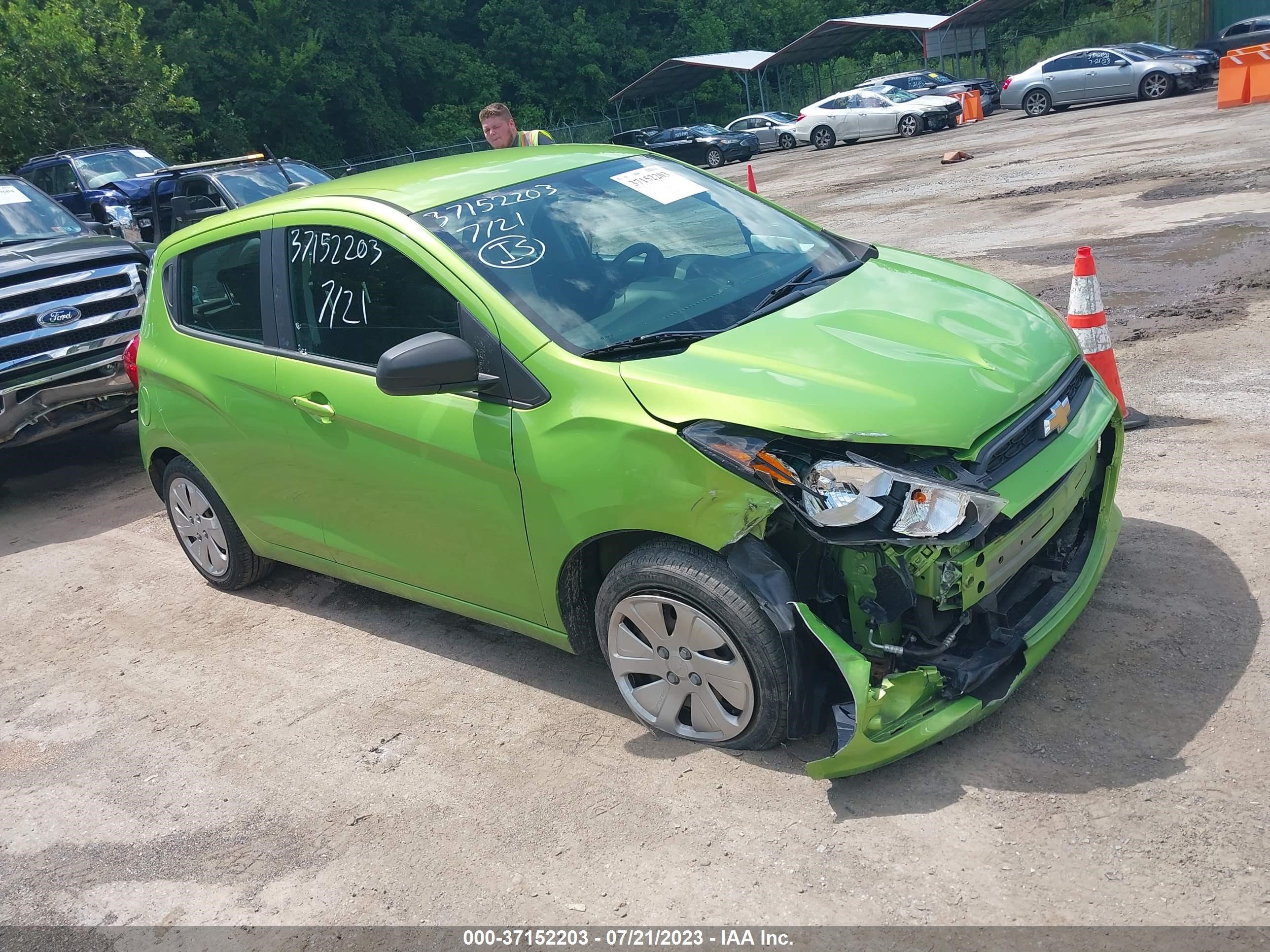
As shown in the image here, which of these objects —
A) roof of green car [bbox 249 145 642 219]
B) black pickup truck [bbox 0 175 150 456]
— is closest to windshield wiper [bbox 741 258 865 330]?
roof of green car [bbox 249 145 642 219]

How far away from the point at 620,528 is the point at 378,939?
53.9 inches

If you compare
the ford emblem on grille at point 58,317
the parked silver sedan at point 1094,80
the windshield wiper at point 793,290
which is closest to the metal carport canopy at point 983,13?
the parked silver sedan at point 1094,80

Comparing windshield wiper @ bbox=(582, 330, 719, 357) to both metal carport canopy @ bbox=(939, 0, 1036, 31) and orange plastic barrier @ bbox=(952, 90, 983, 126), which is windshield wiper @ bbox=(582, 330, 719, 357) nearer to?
orange plastic barrier @ bbox=(952, 90, 983, 126)

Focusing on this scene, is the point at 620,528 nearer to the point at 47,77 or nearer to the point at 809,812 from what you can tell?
the point at 809,812

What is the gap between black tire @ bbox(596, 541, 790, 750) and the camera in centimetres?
332

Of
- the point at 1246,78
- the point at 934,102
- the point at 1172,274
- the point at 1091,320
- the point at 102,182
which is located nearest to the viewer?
the point at 1091,320

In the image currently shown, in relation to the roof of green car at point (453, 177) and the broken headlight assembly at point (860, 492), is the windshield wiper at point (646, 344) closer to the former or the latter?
the broken headlight assembly at point (860, 492)

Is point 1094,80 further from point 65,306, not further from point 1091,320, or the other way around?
point 65,306

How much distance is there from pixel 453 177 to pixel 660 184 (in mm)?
849

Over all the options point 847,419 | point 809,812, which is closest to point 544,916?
point 809,812

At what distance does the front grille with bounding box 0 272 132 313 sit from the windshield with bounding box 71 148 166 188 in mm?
10459

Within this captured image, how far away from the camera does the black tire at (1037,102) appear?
2748cm

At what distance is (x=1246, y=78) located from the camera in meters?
20.9

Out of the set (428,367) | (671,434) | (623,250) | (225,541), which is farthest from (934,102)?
(671,434)
